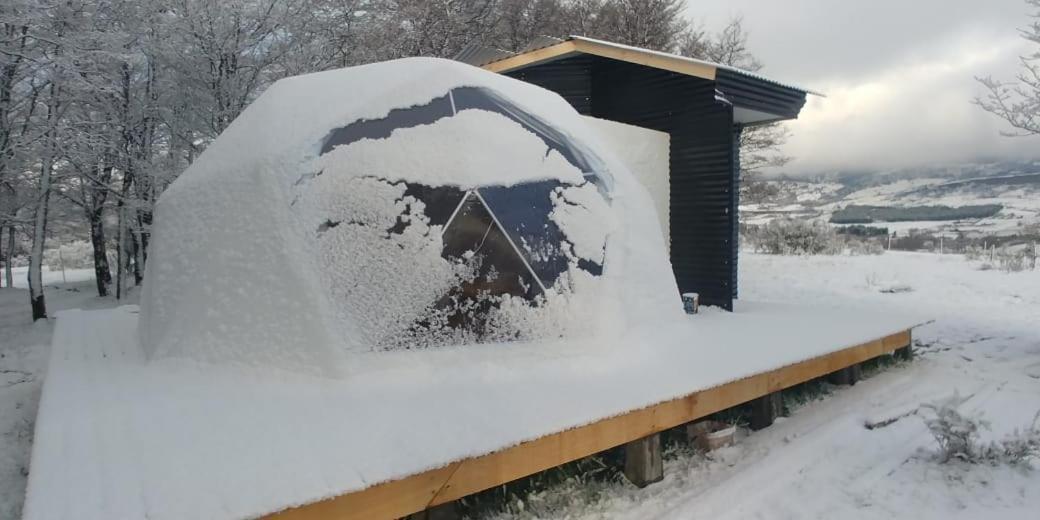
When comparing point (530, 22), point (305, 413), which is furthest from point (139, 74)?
point (305, 413)

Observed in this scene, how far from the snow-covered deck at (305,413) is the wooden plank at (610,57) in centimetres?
362

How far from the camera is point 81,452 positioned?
8.52 ft

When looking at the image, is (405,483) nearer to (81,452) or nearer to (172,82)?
(81,452)

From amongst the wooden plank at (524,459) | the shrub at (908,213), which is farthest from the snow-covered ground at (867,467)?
the shrub at (908,213)

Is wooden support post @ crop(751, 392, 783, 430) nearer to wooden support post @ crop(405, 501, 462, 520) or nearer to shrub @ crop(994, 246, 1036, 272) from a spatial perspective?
wooden support post @ crop(405, 501, 462, 520)

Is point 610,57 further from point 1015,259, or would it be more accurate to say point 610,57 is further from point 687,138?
point 1015,259

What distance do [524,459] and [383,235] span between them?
185 centimetres

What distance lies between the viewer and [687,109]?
783 cm

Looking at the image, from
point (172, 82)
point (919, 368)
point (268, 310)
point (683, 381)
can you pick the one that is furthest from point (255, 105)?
point (172, 82)

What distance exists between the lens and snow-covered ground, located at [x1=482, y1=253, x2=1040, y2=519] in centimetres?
331

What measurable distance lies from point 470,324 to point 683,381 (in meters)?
1.54

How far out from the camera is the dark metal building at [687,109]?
24.5ft

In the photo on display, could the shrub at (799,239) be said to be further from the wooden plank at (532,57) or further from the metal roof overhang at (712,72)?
the wooden plank at (532,57)

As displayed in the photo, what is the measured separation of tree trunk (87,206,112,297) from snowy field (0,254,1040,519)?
6791 mm
